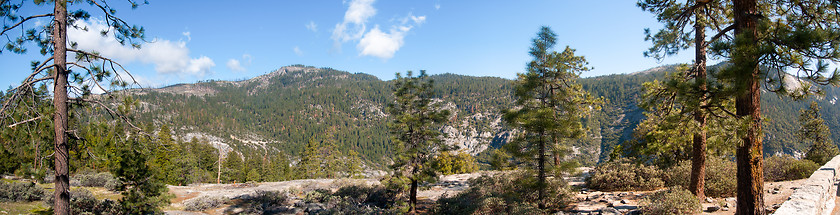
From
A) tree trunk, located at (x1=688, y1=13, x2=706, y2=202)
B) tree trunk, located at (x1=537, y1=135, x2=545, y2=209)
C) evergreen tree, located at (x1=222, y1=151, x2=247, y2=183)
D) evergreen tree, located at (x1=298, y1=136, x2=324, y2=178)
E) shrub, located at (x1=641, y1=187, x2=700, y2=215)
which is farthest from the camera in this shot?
evergreen tree, located at (x1=222, y1=151, x2=247, y2=183)

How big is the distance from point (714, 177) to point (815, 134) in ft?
64.8

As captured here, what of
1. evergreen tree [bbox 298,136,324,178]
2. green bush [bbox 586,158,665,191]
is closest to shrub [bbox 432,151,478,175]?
evergreen tree [bbox 298,136,324,178]

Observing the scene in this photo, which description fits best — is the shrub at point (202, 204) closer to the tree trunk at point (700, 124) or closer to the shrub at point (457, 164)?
the tree trunk at point (700, 124)

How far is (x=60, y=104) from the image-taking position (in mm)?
5906

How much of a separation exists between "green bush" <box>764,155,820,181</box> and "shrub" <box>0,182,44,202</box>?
31.2 meters

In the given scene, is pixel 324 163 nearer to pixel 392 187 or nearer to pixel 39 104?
pixel 392 187

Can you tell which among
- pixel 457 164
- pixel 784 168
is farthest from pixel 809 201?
pixel 457 164

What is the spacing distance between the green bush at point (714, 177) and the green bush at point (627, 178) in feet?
1.84

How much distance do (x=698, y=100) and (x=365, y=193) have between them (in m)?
17.8

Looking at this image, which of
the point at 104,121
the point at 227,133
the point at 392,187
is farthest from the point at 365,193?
the point at 227,133

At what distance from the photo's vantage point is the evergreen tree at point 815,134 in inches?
861

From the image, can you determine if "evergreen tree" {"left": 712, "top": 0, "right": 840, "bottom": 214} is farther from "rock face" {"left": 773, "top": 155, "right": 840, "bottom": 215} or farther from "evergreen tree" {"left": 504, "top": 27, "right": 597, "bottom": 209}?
"evergreen tree" {"left": 504, "top": 27, "right": 597, "bottom": 209}

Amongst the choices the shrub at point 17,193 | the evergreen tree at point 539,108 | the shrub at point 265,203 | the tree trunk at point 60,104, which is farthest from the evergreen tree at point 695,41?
the shrub at point 17,193

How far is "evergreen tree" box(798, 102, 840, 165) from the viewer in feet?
71.8
